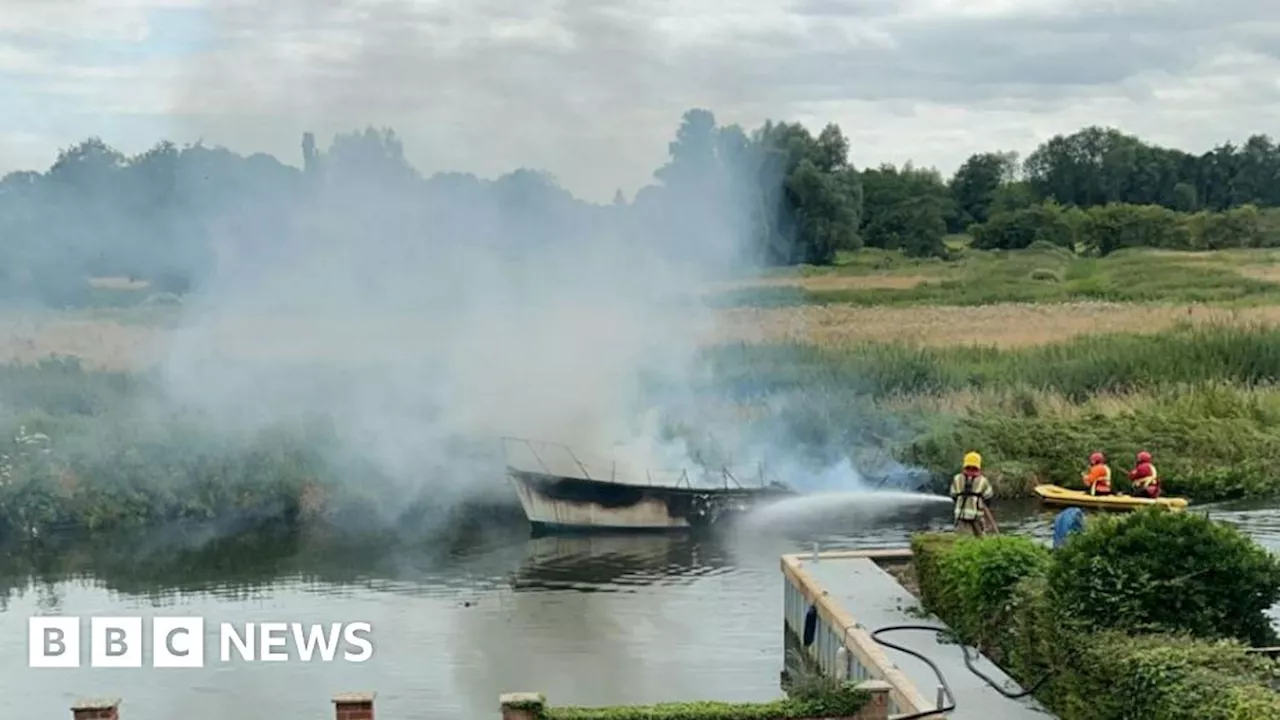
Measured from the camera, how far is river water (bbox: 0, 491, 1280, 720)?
15609mm

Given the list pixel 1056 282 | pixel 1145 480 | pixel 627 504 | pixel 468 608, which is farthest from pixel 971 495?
pixel 1056 282

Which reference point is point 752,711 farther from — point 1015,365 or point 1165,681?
point 1015,365

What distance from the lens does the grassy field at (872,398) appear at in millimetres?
27938

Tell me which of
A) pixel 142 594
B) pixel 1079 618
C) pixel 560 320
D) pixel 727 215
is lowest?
pixel 142 594

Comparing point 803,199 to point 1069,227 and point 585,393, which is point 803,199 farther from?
point 1069,227

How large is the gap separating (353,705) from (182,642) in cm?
802

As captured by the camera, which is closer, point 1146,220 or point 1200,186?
point 1146,220

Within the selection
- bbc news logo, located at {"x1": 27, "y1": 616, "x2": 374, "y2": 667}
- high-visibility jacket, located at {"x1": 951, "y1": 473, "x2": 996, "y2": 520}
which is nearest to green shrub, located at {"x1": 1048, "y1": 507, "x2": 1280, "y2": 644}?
high-visibility jacket, located at {"x1": 951, "y1": 473, "x2": 996, "y2": 520}

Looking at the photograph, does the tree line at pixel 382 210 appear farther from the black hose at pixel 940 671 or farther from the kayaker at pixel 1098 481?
the black hose at pixel 940 671

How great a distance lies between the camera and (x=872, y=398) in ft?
106

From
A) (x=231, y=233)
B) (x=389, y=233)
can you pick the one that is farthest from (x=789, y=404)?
(x=231, y=233)

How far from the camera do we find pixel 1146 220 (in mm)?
57469

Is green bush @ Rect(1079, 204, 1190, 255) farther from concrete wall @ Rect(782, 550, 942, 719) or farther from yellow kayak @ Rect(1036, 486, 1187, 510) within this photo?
concrete wall @ Rect(782, 550, 942, 719)

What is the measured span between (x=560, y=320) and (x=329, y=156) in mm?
5238
